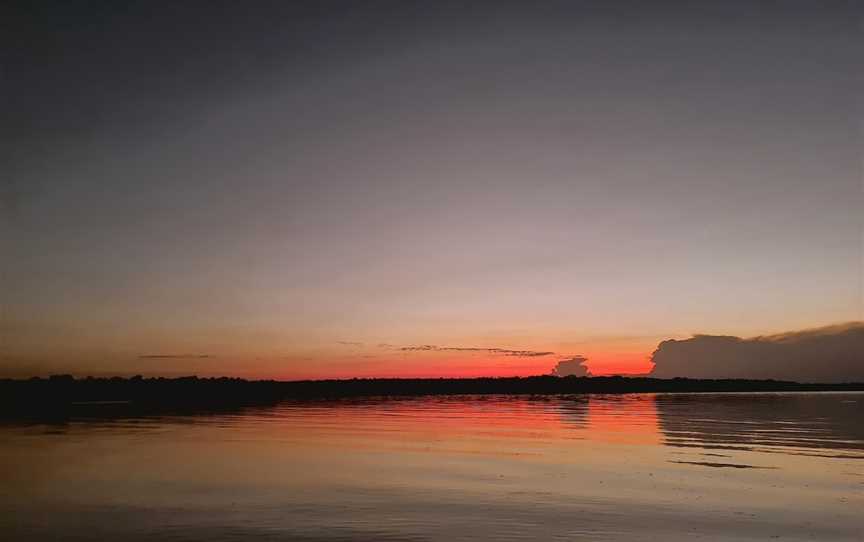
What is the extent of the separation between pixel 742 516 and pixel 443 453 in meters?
18.4

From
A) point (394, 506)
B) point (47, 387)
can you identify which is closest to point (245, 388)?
point (47, 387)

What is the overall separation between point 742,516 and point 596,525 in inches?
200

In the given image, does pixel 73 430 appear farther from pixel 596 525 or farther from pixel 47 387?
pixel 47 387

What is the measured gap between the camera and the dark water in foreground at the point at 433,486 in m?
19.2

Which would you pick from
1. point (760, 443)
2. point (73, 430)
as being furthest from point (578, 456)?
point (73, 430)

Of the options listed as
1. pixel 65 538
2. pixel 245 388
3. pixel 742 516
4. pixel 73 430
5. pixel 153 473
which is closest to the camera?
pixel 65 538

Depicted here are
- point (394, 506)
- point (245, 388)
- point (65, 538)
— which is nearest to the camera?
point (65, 538)

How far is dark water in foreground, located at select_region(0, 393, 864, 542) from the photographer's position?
19.2 meters

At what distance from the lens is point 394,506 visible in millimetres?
22062

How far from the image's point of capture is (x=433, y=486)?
26.0 meters

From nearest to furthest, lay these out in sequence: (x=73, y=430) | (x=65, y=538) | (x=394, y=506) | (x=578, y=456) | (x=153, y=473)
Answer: (x=65, y=538), (x=394, y=506), (x=153, y=473), (x=578, y=456), (x=73, y=430)

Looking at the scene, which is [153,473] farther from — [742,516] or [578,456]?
[742,516]

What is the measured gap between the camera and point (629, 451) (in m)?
37.1

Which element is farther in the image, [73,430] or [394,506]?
[73,430]
